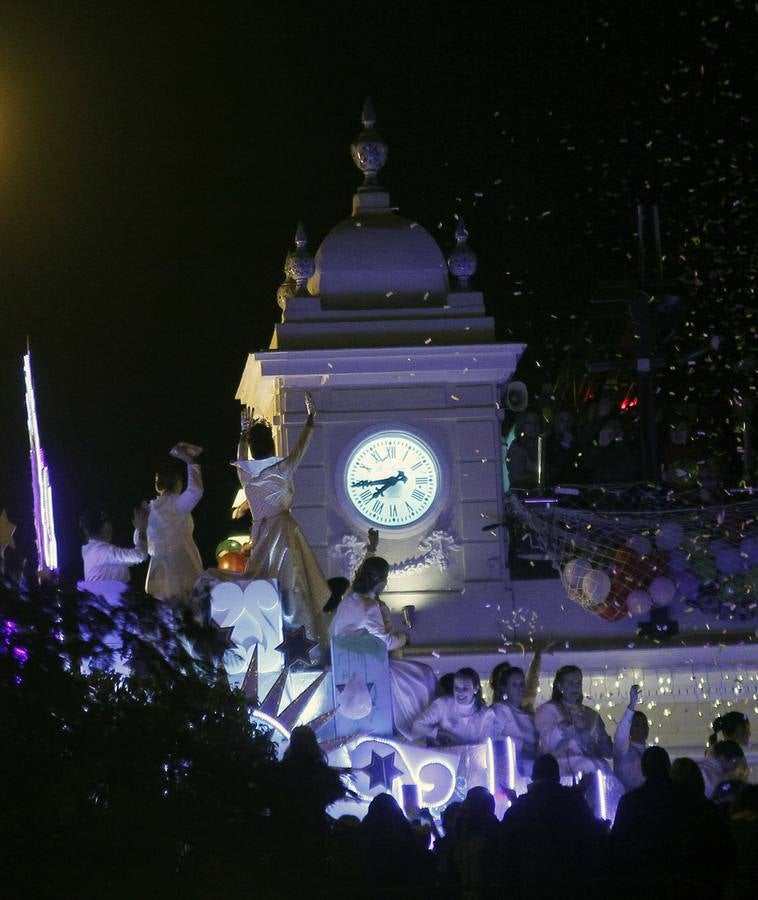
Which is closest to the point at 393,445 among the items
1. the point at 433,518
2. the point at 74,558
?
the point at 433,518

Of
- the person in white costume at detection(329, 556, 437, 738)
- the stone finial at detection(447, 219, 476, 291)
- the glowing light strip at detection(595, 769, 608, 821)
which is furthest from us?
the stone finial at detection(447, 219, 476, 291)

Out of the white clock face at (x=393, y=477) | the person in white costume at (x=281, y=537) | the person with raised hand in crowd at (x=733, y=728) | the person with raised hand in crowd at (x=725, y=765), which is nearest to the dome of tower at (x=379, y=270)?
the white clock face at (x=393, y=477)

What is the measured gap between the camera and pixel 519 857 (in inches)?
427

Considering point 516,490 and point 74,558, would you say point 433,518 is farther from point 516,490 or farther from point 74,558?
point 74,558

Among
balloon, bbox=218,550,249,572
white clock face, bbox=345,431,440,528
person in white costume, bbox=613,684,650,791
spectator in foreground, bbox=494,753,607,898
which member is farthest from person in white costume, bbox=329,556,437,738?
spectator in foreground, bbox=494,753,607,898

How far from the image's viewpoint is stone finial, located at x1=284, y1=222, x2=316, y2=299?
20156mm

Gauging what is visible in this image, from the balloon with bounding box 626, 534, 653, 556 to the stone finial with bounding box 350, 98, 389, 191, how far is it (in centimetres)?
435

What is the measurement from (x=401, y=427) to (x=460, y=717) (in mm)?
4465

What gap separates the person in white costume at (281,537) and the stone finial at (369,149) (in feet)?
12.2

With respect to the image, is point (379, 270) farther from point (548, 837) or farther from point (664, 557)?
point (548, 837)

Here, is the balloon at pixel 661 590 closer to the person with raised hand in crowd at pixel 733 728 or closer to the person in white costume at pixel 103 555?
the person with raised hand in crowd at pixel 733 728

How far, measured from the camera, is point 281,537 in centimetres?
1727

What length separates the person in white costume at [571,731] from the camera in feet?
51.0

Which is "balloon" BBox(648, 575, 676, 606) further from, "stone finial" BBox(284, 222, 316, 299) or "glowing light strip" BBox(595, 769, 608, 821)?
"stone finial" BBox(284, 222, 316, 299)
